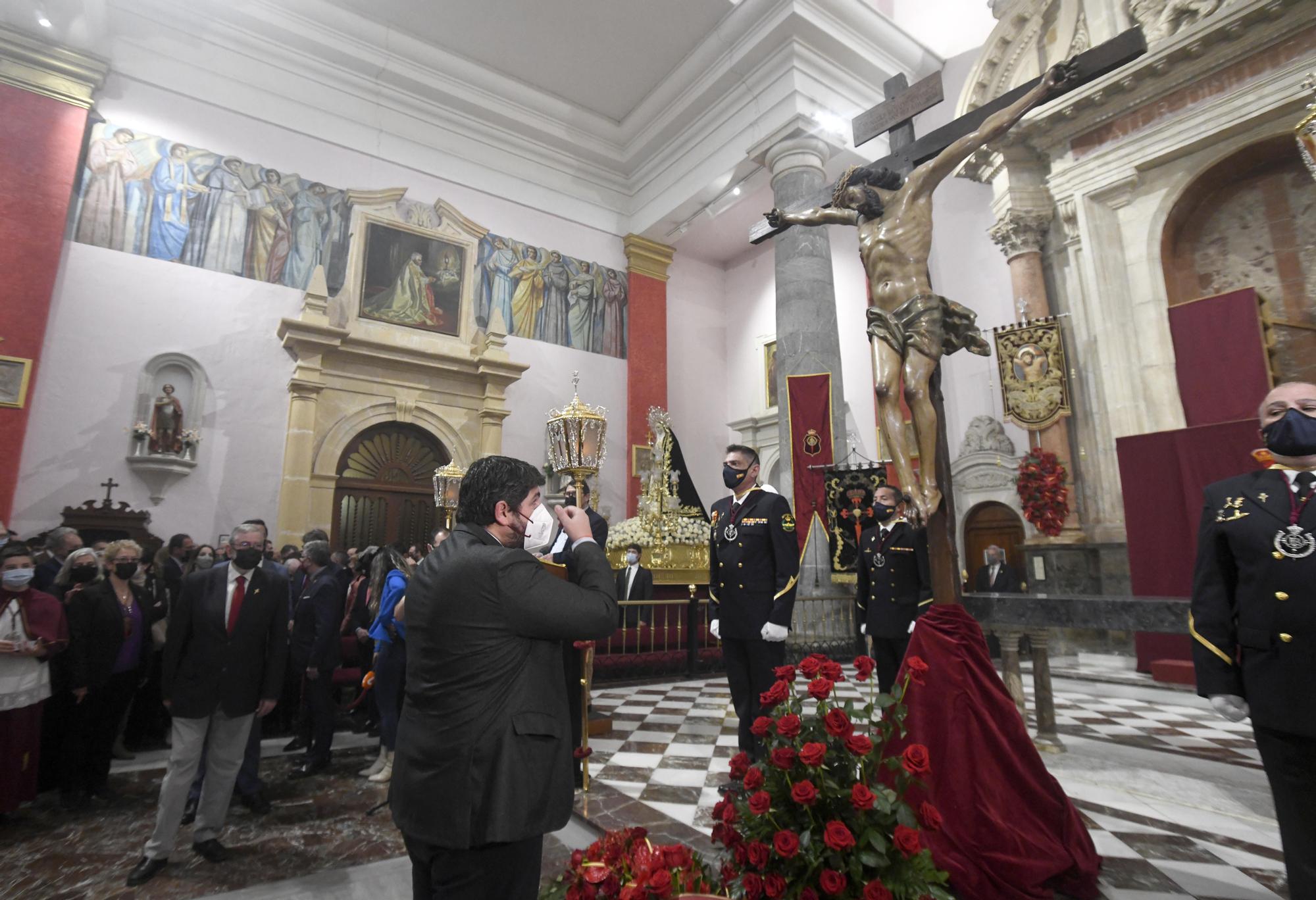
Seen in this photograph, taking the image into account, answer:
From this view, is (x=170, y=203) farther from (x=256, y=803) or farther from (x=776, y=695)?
(x=776, y=695)

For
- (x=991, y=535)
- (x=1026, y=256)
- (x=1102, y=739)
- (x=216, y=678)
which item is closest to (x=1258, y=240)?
(x=1026, y=256)

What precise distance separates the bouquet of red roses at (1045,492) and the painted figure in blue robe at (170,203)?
12445 mm

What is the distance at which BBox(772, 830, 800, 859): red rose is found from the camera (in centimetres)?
166

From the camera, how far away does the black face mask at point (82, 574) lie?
4160mm

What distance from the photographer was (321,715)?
450 cm

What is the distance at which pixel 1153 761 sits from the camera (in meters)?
4.10

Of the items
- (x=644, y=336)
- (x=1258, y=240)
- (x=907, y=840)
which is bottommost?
(x=907, y=840)

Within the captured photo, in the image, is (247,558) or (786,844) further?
(247,558)

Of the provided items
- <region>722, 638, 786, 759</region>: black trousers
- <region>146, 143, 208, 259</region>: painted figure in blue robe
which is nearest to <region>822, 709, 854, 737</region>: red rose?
<region>722, 638, 786, 759</region>: black trousers

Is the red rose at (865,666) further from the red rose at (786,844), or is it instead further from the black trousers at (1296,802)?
the black trousers at (1296,802)

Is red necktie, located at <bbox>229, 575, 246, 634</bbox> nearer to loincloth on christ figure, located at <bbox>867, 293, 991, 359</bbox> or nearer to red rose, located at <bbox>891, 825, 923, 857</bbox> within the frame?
red rose, located at <bbox>891, 825, 923, 857</bbox>

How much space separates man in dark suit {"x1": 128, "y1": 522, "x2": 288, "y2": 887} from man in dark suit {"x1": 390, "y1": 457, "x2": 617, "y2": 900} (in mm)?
2075

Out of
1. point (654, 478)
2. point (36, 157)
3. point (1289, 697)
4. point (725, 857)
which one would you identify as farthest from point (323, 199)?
point (1289, 697)

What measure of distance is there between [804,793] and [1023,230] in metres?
9.97
